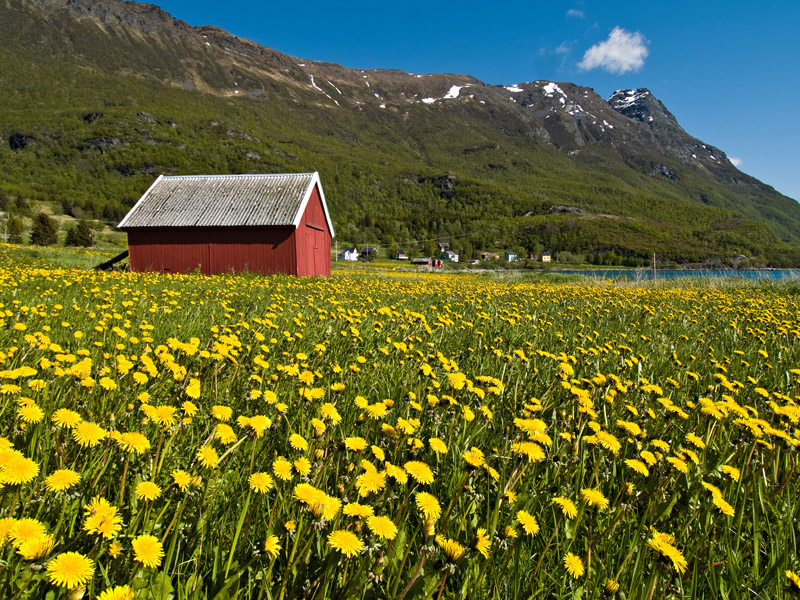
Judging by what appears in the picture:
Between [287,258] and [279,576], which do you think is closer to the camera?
[279,576]

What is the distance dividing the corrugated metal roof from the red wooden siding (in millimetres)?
432

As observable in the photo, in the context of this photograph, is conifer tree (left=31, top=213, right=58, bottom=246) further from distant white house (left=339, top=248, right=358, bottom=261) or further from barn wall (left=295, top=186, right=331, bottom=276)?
distant white house (left=339, top=248, right=358, bottom=261)

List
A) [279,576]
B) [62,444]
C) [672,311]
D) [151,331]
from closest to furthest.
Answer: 1. [279,576]
2. [62,444]
3. [151,331]
4. [672,311]

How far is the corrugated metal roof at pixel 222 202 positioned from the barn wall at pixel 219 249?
0.49 meters

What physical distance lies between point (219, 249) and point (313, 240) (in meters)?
4.42

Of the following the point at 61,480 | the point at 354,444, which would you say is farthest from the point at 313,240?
the point at 61,480

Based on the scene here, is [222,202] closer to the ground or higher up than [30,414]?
higher up

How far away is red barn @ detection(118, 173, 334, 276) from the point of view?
698 inches

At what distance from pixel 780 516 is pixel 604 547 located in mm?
810

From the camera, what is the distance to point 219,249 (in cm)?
1809

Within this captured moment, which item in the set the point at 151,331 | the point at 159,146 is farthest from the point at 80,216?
the point at 151,331

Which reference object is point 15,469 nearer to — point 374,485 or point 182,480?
point 182,480

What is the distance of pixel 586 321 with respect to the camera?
231 inches

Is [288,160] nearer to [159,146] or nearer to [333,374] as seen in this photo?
[159,146]
